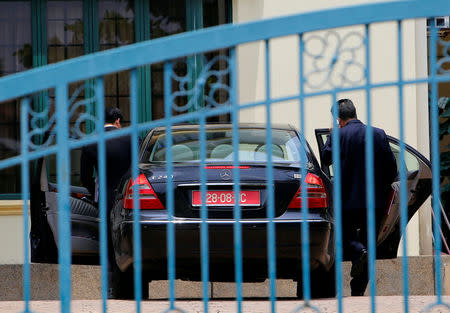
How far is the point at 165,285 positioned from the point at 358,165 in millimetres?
2827

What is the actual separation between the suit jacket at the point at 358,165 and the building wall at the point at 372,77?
3837 millimetres

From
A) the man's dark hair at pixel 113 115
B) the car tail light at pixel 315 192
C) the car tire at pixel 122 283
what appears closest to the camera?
the car tail light at pixel 315 192

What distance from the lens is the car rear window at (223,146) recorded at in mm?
7796

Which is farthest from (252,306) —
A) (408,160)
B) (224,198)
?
(408,160)

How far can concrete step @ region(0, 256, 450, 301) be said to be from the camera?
9977 mm

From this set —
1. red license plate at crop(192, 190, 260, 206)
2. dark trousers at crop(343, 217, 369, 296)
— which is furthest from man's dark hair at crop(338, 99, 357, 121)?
red license plate at crop(192, 190, 260, 206)

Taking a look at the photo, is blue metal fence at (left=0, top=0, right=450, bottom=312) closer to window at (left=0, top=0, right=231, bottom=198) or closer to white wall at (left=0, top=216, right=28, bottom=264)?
white wall at (left=0, top=216, right=28, bottom=264)

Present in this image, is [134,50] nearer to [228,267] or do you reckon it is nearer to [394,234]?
[228,267]

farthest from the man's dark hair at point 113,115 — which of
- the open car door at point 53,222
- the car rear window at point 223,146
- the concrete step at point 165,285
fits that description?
the concrete step at point 165,285

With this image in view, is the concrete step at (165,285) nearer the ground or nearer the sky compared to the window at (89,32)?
nearer the ground

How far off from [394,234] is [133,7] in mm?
4960

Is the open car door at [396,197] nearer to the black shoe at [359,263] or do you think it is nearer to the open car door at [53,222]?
the black shoe at [359,263]

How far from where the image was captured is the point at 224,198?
732 centimetres

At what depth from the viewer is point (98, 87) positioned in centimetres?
461
